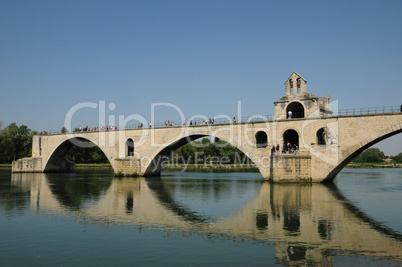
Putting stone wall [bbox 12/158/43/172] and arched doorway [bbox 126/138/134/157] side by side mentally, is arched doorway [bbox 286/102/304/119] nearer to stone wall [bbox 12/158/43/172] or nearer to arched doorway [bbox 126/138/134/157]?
arched doorway [bbox 126/138/134/157]

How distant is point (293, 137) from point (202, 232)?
25.3m

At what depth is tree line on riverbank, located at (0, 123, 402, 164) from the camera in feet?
244

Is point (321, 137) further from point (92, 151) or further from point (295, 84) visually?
point (92, 151)

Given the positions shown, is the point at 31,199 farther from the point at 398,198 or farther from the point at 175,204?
the point at 398,198

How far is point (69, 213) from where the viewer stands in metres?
16.4

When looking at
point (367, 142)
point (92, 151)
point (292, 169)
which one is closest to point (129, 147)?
point (292, 169)

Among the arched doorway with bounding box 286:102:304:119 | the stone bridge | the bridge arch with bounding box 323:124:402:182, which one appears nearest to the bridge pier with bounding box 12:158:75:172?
the stone bridge

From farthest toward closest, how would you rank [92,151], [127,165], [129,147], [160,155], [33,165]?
1. [92,151]
2. [33,165]
3. [129,147]
4. [160,155]
5. [127,165]

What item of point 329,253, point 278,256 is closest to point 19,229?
point 278,256

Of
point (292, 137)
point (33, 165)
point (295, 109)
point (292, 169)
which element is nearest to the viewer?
point (292, 169)

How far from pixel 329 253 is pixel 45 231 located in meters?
9.33

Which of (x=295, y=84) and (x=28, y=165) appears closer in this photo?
(x=295, y=84)

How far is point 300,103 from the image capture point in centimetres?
3291

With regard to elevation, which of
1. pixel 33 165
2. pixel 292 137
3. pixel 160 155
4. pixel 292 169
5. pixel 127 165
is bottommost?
pixel 33 165
